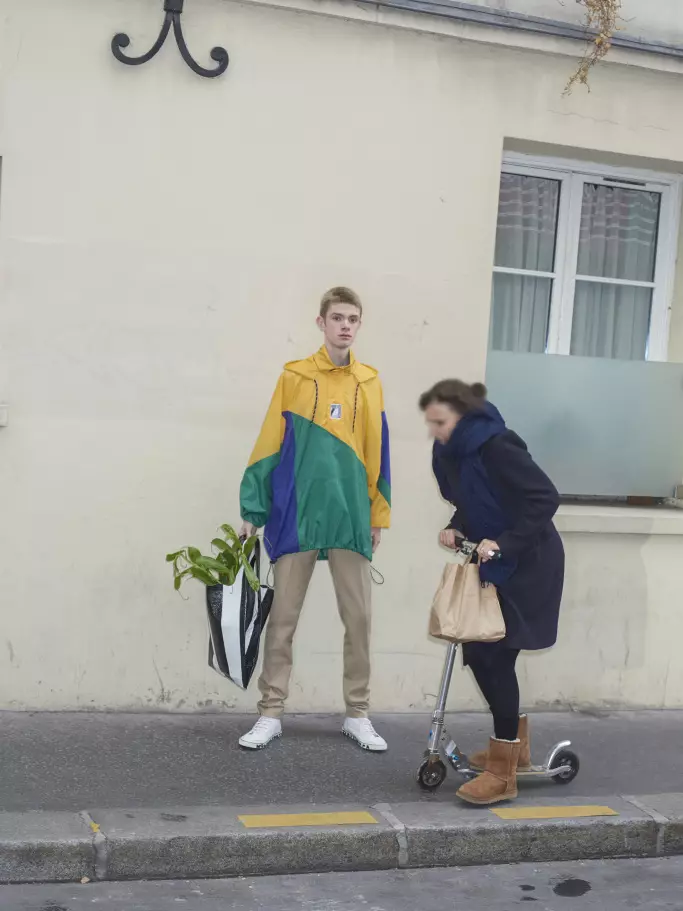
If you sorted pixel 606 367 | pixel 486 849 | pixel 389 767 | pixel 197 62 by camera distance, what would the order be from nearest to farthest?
pixel 486 849 → pixel 389 767 → pixel 197 62 → pixel 606 367

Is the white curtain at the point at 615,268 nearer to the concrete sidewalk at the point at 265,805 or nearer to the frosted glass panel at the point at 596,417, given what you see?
the frosted glass panel at the point at 596,417

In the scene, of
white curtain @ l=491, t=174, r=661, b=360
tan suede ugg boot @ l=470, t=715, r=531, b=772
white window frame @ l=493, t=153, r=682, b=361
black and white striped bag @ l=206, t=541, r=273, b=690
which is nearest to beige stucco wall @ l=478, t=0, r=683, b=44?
white window frame @ l=493, t=153, r=682, b=361

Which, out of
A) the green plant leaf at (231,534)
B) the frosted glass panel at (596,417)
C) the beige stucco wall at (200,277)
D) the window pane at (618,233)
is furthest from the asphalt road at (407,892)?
the window pane at (618,233)

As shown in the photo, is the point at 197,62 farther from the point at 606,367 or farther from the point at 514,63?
the point at 606,367

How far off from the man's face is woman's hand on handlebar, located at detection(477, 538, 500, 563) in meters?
1.20

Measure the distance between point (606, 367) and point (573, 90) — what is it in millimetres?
1471

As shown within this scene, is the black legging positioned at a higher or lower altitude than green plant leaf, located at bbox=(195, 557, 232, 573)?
lower

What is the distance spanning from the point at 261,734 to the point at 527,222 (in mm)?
3117

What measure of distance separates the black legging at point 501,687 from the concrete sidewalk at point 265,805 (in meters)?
0.34

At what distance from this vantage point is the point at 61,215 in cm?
570

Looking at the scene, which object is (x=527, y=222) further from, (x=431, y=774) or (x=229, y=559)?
(x=431, y=774)

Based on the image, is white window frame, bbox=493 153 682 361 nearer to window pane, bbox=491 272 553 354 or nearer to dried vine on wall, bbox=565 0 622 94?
window pane, bbox=491 272 553 354

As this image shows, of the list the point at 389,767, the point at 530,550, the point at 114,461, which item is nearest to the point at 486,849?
the point at 389,767

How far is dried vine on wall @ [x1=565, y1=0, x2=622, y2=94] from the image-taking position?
628cm
